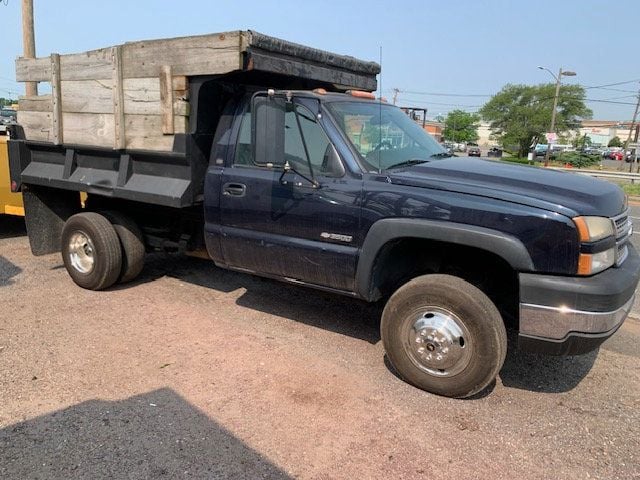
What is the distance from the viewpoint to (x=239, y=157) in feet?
14.1

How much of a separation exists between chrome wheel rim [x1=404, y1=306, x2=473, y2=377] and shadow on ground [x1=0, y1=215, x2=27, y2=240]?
6.72 m

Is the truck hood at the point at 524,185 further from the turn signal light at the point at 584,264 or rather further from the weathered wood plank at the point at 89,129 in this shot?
the weathered wood plank at the point at 89,129

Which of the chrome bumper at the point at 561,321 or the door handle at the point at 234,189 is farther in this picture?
the door handle at the point at 234,189

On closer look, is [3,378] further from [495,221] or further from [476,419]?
[495,221]

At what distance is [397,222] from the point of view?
11.4 feet

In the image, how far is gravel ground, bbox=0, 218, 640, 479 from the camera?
282cm

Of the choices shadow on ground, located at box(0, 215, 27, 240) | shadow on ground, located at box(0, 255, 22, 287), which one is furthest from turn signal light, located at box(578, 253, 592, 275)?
shadow on ground, located at box(0, 215, 27, 240)

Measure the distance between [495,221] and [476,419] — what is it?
4.00 ft

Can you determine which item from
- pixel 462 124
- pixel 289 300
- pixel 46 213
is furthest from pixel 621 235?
pixel 462 124

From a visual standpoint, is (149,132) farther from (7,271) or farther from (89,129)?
(7,271)

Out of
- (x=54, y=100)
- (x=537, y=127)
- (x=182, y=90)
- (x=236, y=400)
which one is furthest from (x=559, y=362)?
(x=537, y=127)

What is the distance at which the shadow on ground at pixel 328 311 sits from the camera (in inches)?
152

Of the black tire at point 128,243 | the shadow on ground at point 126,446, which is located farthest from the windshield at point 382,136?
the black tire at point 128,243

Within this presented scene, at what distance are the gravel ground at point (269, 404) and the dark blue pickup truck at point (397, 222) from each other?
416 mm
